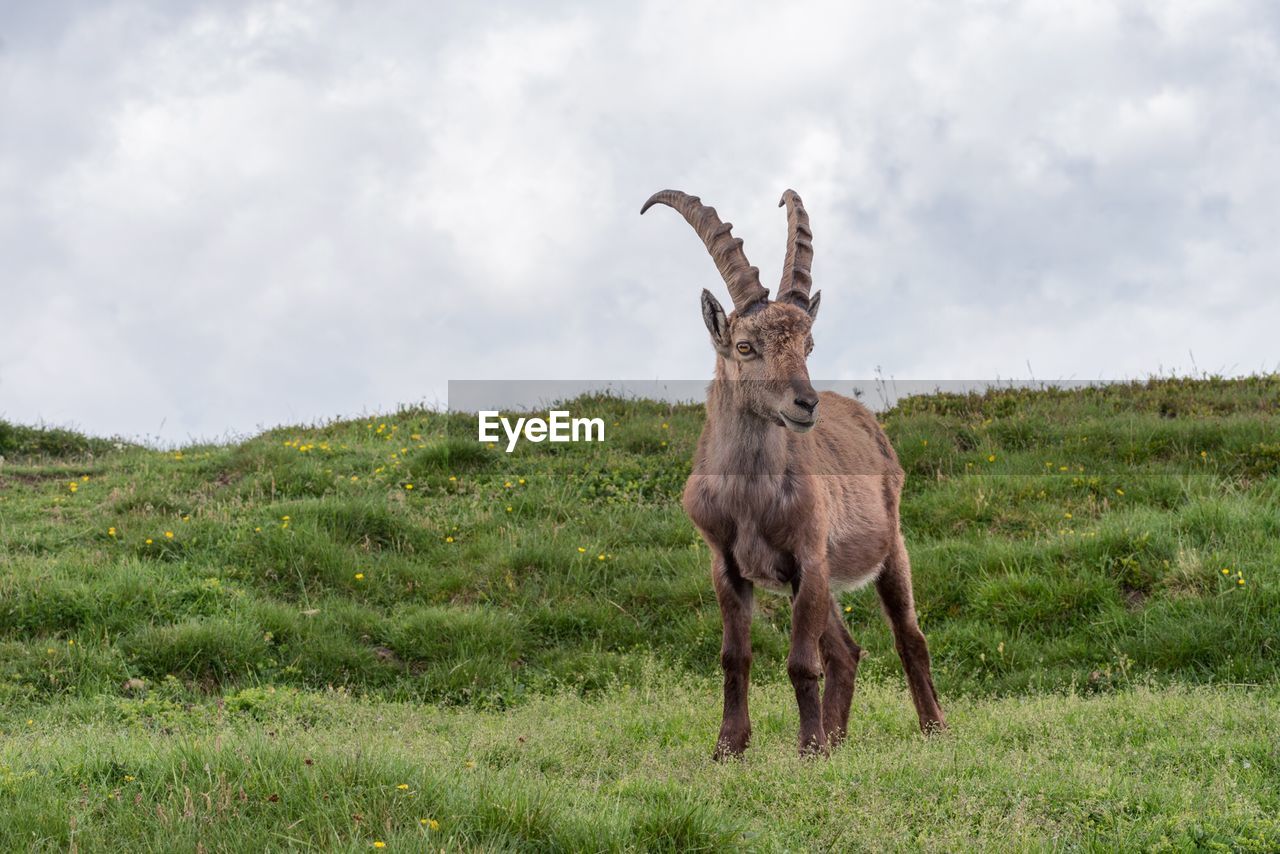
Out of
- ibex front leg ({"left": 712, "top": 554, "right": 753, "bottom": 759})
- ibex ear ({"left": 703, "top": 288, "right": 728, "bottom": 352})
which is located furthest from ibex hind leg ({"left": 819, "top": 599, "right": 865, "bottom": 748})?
ibex ear ({"left": 703, "top": 288, "right": 728, "bottom": 352})

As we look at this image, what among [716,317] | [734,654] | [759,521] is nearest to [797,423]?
[759,521]

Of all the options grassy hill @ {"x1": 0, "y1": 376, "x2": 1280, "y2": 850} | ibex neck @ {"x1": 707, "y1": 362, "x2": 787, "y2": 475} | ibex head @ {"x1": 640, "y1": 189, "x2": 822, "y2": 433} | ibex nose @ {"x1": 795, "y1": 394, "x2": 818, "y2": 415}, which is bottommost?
grassy hill @ {"x1": 0, "y1": 376, "x2": 1280, "y2": 850}

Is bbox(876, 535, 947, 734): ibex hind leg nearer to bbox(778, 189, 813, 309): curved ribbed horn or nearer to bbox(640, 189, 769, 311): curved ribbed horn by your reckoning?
bbox(778, 189, 813, 309): curved ribbed horn

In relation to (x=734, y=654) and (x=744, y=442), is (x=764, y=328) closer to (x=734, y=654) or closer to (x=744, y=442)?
(x=744, y=442)

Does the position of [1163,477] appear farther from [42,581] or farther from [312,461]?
[42,581]

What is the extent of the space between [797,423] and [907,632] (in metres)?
3.01

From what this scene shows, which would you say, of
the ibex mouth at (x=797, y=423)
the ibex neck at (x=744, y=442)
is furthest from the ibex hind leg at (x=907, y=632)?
the ibex mouth at (x=797, y=423)

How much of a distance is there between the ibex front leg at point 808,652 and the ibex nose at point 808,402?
115cm

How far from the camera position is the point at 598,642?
40.9ft

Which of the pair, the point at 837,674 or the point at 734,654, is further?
the point at 837,674

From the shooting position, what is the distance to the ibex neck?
7918mm

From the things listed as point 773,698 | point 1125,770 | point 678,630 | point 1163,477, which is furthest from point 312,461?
point 1125,770

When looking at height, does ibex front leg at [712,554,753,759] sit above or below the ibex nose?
below

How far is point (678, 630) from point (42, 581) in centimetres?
663
